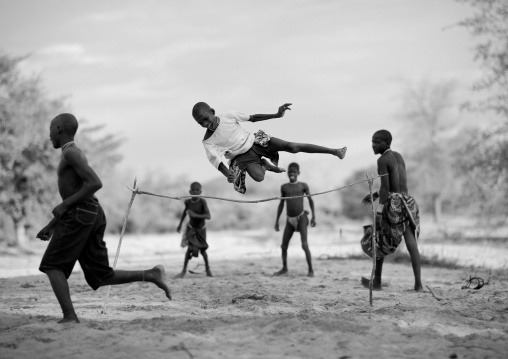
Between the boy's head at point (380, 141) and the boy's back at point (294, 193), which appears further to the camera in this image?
the boy's back at point (294, 193)

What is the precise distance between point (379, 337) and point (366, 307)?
192 cm

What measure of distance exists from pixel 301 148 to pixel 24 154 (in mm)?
16702

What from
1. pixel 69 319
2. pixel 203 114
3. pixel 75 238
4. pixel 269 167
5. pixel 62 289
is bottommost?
pixel 69 319

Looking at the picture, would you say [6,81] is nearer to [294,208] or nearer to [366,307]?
[294,208]

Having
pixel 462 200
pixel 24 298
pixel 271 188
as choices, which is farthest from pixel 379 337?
pixel 271 188

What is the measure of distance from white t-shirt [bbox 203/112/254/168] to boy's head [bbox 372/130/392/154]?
1841mm

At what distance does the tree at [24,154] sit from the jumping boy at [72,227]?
1603 cm

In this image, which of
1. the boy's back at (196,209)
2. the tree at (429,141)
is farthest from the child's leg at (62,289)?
the tree at (429,141)

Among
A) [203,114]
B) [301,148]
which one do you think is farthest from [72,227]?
[301,148]

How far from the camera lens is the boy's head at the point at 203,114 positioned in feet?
23.7

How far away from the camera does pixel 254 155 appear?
7410 mm

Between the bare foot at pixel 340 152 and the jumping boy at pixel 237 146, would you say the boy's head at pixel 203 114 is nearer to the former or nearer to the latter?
the jumping boy at pixel 237 146

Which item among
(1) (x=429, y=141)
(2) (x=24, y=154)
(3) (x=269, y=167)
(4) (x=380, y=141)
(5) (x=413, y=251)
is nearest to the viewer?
(3) (x=269, y=167)

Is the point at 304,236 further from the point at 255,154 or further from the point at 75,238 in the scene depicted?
the point at 75,238
